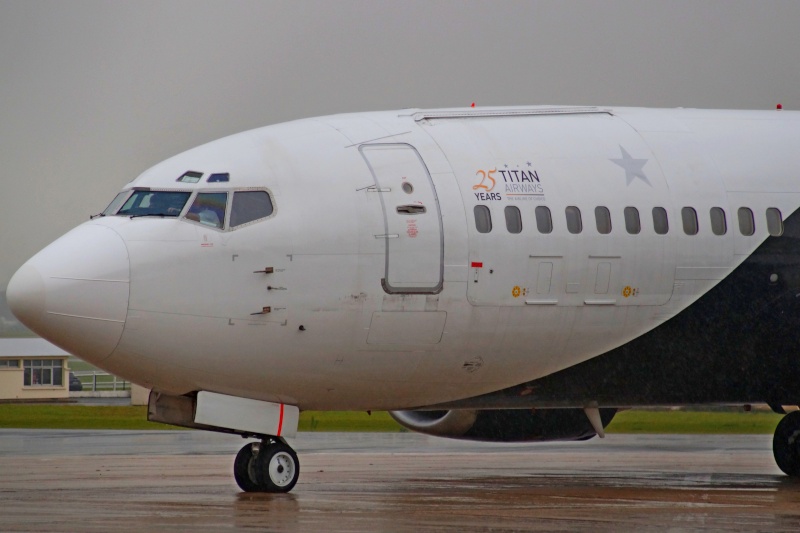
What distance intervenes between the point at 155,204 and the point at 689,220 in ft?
22.0

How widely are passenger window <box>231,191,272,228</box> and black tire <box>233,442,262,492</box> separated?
2.71m

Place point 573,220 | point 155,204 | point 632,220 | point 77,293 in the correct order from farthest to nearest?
point 632,220 < point 573,220 < point 155,204 < point 77,293

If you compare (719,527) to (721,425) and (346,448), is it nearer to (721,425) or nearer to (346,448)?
(346,448)

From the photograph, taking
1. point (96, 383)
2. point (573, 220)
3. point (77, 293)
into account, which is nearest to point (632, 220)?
point (573, 220)

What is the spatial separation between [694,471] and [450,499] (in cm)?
714

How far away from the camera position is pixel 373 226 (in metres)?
15.7

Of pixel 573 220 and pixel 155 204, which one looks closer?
pixel 155 204

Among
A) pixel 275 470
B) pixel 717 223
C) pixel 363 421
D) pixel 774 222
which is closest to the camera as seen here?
pixel 275 470

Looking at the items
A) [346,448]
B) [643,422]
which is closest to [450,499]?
[346,448]

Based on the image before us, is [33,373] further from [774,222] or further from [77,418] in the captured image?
[774,222]

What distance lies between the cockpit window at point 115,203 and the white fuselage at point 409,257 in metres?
0.19

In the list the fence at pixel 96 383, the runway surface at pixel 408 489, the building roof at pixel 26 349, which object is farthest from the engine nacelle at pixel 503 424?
the fence at pixel 96 383

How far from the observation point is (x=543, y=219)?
1662cm

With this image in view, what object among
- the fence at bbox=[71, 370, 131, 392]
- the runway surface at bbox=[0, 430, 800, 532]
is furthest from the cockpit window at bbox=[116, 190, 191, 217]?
the fence at bbox=[71, 370, 131, 392]
